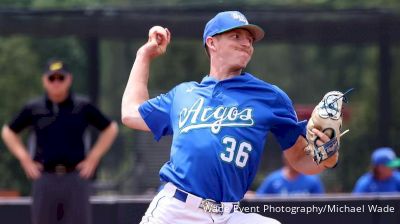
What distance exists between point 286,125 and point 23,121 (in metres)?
4.36

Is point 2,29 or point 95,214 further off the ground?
point 2,29

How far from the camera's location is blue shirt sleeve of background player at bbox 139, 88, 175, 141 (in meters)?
5.39

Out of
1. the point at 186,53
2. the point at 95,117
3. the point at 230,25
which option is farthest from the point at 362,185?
the point at 230,25

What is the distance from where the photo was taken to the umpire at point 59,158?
8.84 meters

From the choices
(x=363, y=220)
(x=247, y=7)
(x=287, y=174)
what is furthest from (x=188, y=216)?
(x=247, y=7)

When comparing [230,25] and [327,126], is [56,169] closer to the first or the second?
[230,25]

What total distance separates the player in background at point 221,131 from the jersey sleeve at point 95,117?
372 cm

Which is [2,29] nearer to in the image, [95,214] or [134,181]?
[134,181]

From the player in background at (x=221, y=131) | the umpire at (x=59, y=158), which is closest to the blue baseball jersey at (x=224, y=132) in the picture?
the player in background at (x=221, y=131)

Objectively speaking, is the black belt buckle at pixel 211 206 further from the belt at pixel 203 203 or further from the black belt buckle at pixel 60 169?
the black belt buckle at pixel 60 169

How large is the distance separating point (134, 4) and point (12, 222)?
11.4 feet

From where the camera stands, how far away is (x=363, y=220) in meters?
8.56

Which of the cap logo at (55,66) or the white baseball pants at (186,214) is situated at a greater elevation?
the white baseball pants at (186,214)

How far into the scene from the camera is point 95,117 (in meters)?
9.13
